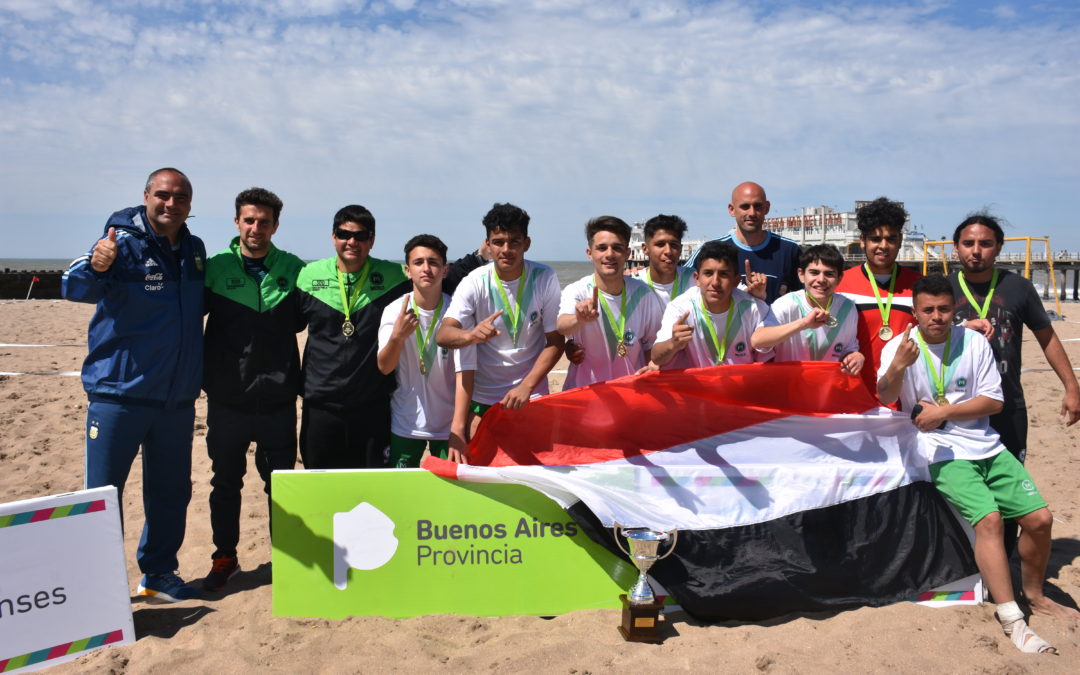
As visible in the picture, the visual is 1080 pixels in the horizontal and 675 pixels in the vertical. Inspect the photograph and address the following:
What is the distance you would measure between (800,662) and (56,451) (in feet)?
22.1

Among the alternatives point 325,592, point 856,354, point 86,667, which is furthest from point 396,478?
point 856,354

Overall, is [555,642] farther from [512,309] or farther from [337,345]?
[337,345]

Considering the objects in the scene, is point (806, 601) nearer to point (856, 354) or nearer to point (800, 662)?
point (800, 662)

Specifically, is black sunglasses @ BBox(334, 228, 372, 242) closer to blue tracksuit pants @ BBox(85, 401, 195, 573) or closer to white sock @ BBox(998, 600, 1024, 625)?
blue tracksuit pants @ BBox(85, 401, 195, 573)

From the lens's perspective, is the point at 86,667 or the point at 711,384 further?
the point at 711,384

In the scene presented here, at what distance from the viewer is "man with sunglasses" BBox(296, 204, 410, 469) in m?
4.31

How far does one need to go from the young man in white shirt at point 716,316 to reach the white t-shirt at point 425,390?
4.00 ft

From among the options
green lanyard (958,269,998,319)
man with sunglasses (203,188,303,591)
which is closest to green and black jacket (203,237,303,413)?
man with sunglasses (203,188,303,591)

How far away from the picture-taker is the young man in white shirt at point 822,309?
435cm

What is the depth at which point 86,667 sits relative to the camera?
135 inches

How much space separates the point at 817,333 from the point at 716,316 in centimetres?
64

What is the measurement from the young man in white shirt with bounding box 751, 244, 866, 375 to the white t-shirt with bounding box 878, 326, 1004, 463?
0.39 meters

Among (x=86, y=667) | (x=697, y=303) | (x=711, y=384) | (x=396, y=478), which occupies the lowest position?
(x=86, y=667)

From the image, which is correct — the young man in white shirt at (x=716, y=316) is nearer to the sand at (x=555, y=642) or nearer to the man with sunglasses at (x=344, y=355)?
the sand at (x=555, y=642)
